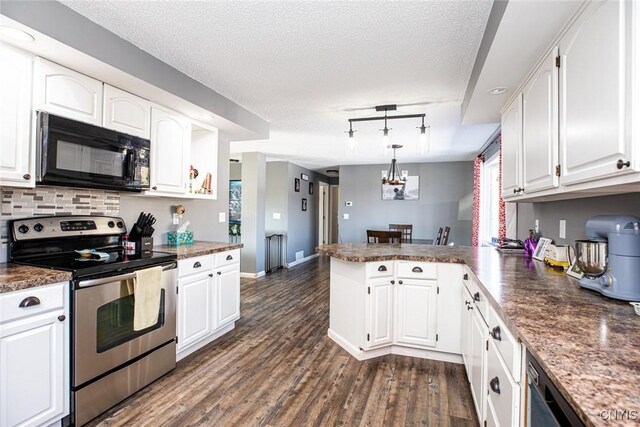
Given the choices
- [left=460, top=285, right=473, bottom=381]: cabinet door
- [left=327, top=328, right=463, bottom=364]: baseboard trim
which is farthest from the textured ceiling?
[left=327, top=328, right=463, bottom=364]: baseboard trim

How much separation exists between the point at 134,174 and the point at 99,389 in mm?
1445

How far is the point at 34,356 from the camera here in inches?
62.7

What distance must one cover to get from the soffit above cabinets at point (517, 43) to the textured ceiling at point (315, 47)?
0.23 m

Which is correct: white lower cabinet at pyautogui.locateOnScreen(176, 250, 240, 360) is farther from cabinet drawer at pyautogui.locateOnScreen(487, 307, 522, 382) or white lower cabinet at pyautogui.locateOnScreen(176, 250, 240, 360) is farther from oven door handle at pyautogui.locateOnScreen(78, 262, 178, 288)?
cabinet drawer at pyautogui.locateOnScreen(487, 307, 522, 382)

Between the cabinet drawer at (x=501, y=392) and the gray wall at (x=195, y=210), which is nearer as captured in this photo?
the cabinet drawer at (x=501, y=392)

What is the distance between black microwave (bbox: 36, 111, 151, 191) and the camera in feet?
6.07

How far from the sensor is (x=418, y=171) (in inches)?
269

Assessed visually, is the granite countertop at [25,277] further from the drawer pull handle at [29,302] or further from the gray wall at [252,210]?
the gray wall at [252,210]

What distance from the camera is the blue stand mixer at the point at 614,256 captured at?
130 centimetres

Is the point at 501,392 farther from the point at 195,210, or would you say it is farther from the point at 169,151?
the point at 195,210

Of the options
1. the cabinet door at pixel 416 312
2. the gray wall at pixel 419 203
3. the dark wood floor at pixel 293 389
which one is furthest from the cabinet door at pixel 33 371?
the gray wall at pixel 419 203

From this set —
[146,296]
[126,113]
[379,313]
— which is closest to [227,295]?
[146,296]

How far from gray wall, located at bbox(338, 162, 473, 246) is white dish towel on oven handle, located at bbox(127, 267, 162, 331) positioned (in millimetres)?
5392

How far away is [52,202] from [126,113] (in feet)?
2.63
